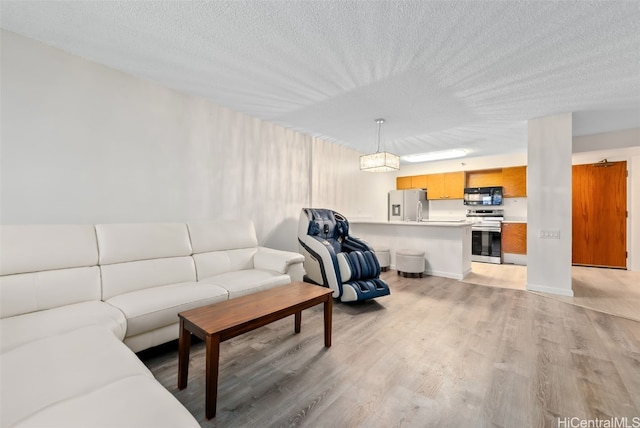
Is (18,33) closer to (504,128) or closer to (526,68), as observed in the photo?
(526,68)

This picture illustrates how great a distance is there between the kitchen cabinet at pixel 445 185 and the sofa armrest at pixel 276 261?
15.9 ft

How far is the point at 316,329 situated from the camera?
242cm

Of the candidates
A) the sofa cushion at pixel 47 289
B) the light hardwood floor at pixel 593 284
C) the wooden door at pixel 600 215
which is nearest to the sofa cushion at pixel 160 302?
the sofa cushion at pixel 47 289

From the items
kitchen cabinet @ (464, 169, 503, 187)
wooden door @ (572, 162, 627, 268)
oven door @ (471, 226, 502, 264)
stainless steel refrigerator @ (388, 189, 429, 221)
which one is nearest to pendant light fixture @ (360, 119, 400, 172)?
stainless steel refrigerator @ (388, 189, 429, 221)

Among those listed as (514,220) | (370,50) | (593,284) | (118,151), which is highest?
(370,50)

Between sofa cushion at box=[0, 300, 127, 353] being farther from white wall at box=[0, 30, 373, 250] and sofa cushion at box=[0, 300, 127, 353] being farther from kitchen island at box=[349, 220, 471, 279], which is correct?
kitchen island at box=[349, 220, 471, 279]

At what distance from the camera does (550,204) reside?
3457 millimetres

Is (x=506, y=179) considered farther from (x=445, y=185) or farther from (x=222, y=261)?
(x=222, y=261)

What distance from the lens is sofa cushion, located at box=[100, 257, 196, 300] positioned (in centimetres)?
204

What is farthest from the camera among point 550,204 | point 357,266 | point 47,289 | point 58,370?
point 550,204

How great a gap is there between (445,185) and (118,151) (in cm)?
637

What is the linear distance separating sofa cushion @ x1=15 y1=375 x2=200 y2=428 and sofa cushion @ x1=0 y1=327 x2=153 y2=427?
0.03m

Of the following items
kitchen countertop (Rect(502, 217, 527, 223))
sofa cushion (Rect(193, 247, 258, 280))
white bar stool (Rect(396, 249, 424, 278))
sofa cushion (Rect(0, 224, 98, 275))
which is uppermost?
kitchen countertop (Rect(502, 217, 527, 223))

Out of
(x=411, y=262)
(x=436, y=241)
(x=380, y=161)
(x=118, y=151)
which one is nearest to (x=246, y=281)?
(x=118, y=151)
